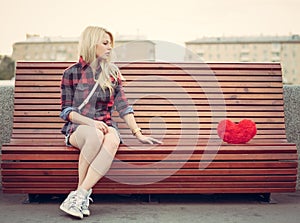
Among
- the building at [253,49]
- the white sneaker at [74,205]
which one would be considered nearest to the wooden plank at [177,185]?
the white sneaker at [74,205]

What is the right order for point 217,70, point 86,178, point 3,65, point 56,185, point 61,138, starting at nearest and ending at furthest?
point 86,178
point 56,185
point 61,138
point 217,70
point 3,65

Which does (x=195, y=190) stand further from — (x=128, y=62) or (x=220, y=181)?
(x=128, y=62)

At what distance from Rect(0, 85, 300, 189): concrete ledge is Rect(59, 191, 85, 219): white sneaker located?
150 cm

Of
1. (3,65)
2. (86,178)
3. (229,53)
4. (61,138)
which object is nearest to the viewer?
(86,178)

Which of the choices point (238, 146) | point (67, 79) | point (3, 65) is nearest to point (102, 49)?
point (67, 79)

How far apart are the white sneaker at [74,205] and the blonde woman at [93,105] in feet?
0.51

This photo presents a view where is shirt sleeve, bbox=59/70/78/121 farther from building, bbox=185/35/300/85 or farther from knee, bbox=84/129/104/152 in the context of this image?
building, bbox=185/35/300/85

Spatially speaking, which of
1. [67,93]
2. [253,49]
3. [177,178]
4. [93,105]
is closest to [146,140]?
[177,178]

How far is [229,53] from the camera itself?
89.4 meters

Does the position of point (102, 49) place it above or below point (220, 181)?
above

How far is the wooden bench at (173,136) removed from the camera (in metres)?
4.11

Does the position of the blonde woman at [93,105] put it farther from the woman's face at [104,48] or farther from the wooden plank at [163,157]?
the wooden plank at [163,157]

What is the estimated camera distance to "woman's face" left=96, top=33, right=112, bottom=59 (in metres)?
4.29

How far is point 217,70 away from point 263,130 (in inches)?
28.0
